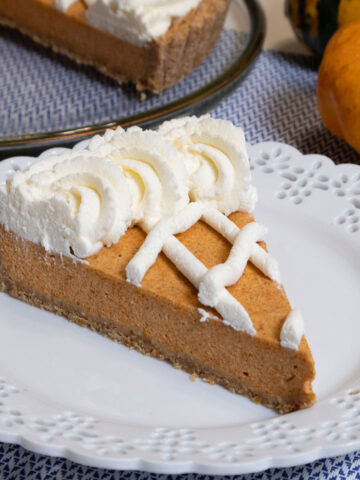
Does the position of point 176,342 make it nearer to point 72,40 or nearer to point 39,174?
point 39,174

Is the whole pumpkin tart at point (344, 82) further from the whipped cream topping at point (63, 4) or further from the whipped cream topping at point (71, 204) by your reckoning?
the whipped cream topping at point (63, 4)

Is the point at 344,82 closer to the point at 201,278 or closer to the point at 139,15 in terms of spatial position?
the point at 139,15

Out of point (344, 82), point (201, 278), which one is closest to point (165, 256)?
point (201, 278)

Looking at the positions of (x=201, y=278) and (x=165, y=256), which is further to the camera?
(x=165, y=256)

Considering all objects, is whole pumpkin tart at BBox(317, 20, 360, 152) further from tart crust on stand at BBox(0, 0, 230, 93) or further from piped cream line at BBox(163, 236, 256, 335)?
piped cream line at BBox(163, 236, 256, 335)

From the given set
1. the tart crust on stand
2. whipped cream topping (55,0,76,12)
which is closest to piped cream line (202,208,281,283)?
the tart crust on stand

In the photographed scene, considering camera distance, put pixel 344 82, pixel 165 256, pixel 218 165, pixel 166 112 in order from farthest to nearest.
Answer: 1. pixel 166 112
2. pixel 344 82
3. pixel 218 165
4. pixel 165 256
